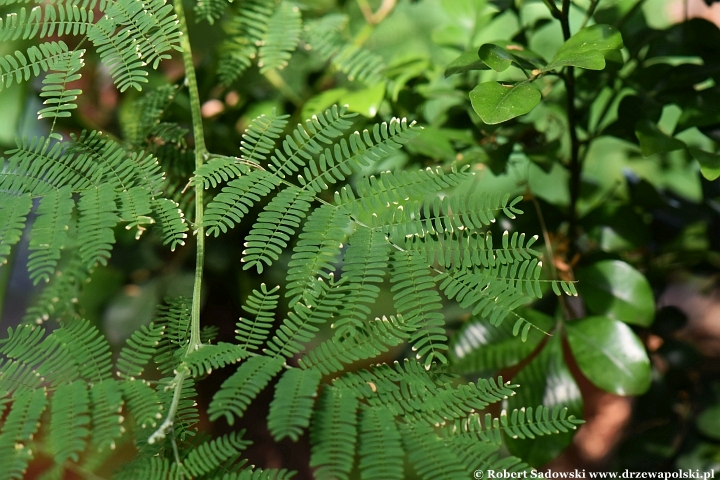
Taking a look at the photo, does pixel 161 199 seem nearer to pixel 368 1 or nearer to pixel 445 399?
pixel 445 399

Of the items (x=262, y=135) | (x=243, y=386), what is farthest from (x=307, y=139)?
(x=243, y=386)

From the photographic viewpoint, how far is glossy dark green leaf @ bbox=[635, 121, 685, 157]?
698mm

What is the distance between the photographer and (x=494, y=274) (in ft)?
1.97

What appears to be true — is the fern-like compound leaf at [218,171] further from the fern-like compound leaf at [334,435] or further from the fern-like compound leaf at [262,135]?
the fern-like compound leaf at [334,435]

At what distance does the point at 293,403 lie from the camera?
0.54 m

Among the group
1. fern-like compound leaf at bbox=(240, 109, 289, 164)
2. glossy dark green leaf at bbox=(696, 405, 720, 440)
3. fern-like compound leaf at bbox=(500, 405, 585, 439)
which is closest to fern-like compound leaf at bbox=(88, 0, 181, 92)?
fern-like compound leaf at bbox=(240, 109, 289, 164)

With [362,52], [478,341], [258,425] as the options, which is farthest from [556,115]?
[258,425]

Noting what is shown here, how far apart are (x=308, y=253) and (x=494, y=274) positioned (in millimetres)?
188

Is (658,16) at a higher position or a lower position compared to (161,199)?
lower

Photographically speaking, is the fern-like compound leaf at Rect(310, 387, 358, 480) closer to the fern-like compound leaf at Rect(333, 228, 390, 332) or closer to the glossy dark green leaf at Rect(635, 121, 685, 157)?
the fern-like compound leaf at Rect(333, 228, 390, 332)

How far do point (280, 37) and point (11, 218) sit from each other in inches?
19.6

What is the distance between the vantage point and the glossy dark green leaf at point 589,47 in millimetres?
576

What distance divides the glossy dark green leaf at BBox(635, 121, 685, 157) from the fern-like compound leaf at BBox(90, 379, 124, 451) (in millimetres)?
624

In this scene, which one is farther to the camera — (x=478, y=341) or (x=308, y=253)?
(x=478, y=341)
